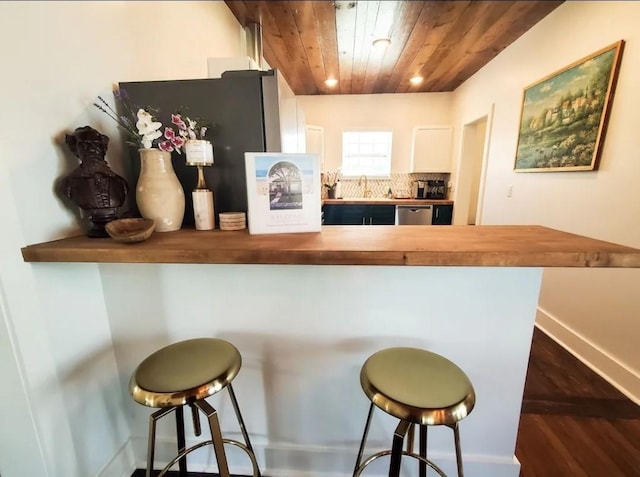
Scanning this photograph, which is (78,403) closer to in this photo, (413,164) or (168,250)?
(168,250)

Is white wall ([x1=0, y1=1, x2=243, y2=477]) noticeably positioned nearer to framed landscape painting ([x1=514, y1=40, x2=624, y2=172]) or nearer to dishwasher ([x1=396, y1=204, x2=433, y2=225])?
framed landscape painting ([x1=514, y1=40, x2=624, y2=172])

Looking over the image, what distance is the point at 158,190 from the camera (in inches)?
41.1

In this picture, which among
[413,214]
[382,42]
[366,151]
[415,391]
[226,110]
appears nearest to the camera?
[415,391]

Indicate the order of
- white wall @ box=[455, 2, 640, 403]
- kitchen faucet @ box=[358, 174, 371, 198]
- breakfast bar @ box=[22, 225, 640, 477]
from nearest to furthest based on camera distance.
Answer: breakfast bar @ box=[22, 225, 640, 477]
white wall @ box=[455, 2, 640, 403]
kitchen faucet @ box=[358, 174, 371, 198]

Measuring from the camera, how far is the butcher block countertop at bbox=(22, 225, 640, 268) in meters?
0.74

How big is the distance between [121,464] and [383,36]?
2098 millimetres

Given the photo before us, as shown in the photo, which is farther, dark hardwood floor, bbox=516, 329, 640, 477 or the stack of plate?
dark hardwood floor, bbox=516, 329, 640, 477

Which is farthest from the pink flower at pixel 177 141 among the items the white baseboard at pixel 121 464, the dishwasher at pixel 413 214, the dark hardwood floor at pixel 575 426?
the dishwasher at pixel 413 214

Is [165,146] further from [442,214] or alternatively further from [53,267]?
[442,214]

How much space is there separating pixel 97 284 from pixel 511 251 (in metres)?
1.42

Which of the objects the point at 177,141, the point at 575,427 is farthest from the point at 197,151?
the point at 575,427

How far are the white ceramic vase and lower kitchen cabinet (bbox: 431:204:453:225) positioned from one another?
359cm

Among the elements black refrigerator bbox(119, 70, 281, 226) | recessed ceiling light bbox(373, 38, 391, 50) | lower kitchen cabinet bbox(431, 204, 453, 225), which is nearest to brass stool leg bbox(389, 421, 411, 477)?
black refrigerator bbox(119, 70, 281, 226)

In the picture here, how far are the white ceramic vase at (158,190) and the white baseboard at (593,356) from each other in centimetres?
252
